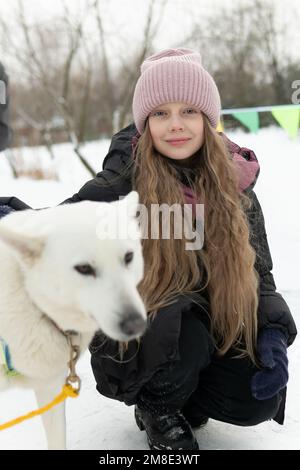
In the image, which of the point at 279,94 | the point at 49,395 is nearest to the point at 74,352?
the point at 49,395

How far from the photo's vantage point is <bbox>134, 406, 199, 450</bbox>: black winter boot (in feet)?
5.81

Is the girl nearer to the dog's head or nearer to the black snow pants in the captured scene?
the black snow pants

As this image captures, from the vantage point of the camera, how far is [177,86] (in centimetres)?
188

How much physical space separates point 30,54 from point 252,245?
6.13 m

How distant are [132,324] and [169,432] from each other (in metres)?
0.75

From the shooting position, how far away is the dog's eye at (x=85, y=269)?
1.28 meters

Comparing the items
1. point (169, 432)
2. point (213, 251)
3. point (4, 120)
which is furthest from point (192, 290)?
point (4, 120)

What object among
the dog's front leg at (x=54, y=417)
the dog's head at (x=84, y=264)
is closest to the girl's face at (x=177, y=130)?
the dog's head at (x=84, y=264)

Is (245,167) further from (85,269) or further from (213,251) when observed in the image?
(85,269)

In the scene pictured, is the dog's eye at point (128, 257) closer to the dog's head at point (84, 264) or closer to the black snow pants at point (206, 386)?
the dog's head at point (84, 264)

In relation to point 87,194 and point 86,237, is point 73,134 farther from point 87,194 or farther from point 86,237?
point 86,237

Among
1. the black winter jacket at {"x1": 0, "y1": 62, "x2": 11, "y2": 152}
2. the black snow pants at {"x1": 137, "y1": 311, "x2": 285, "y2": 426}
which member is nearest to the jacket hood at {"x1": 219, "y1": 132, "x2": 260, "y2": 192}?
the black snow pants at {"x1": 137, "y1": 311, "x2": 285, "y2": 426}
